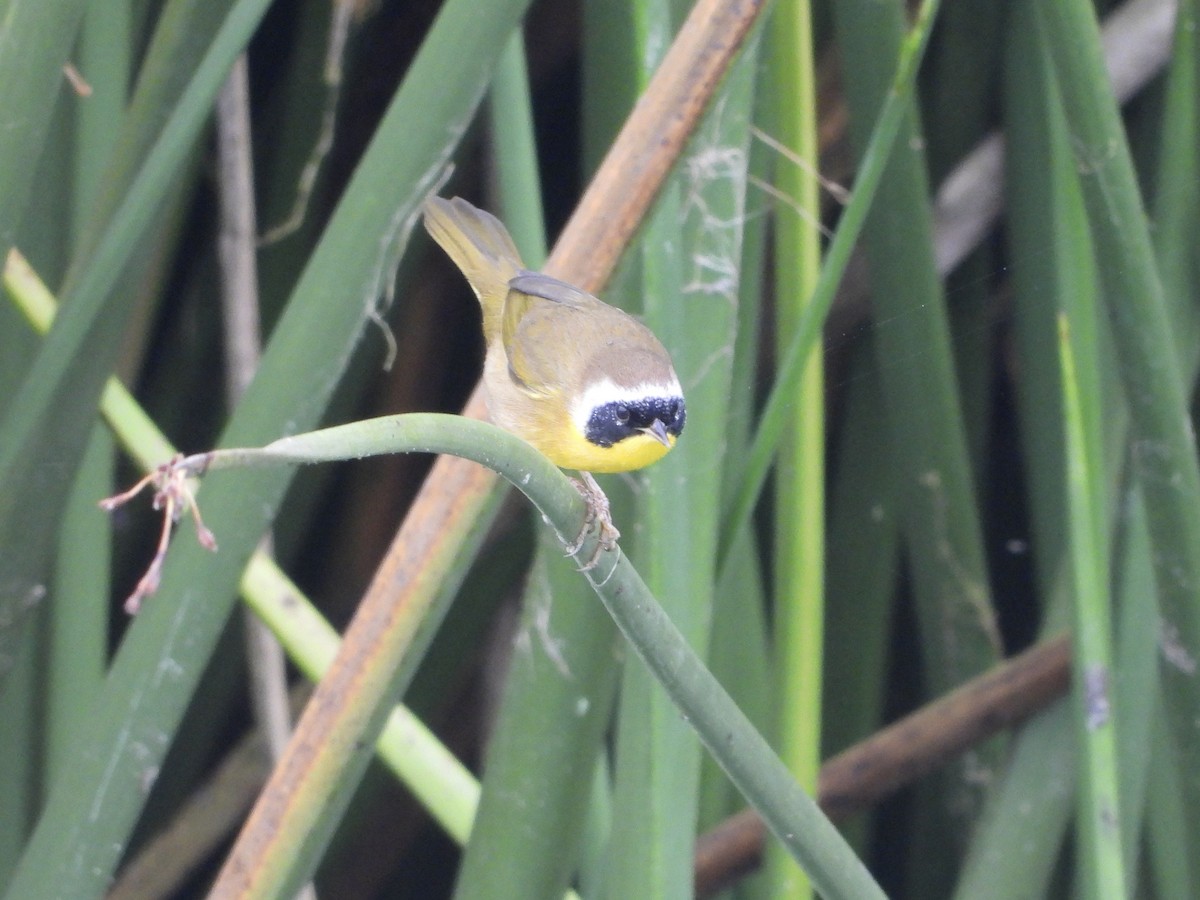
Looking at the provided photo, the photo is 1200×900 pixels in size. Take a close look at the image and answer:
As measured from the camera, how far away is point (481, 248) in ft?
3.71

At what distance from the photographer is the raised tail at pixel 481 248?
3.61 feet

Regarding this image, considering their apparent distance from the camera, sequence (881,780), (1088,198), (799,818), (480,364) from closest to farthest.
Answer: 1. (799,818)
2. (1088,198)
3. (881,780)
4. (480,364)

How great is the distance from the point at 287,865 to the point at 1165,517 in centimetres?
70

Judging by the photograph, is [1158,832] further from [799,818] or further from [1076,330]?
[799,818]

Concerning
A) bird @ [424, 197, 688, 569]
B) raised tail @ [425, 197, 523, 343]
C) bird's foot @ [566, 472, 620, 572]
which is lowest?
bird's foot @ [566, 472, 620, 572]

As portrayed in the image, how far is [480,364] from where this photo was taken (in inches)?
68.7

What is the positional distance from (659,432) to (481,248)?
0.35 metres

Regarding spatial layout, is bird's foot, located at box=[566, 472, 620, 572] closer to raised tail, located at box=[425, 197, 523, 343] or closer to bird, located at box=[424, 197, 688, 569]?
bird, located at box=[424, 197, 688, 569]

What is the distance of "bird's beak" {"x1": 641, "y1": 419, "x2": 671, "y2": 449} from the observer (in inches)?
33.6

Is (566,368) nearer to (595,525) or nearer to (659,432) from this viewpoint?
(659,432)

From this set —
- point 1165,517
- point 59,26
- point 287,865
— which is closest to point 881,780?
point 1165,517

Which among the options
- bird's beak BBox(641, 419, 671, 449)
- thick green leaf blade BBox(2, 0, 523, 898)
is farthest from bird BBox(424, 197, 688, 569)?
thick green leaf blade BBox(2, 0, 523, 898)

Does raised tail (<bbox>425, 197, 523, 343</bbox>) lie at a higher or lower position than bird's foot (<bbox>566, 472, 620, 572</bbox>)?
higher

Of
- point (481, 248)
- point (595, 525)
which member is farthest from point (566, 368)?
point (595, 525)
